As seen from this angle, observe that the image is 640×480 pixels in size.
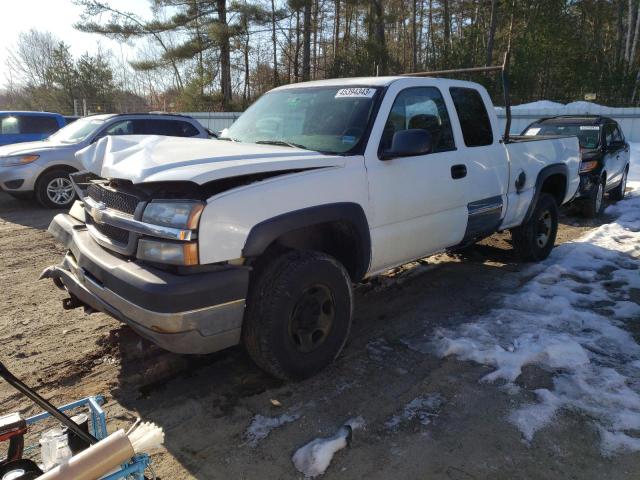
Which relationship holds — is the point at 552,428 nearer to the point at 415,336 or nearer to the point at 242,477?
the point at 415,336

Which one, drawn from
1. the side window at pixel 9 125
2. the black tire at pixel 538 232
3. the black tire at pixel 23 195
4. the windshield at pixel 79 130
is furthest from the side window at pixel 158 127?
the black tire at pixel 538 232

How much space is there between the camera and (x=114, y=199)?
307 centimetres

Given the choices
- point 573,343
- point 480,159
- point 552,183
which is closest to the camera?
point 573,343

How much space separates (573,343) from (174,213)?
9.95ft

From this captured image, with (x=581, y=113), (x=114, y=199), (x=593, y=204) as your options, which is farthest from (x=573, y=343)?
(x=581, y=113)

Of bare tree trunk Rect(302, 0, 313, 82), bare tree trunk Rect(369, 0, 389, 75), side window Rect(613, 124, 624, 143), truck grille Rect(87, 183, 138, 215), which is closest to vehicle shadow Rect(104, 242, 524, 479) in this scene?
truck grille Rect(87, 183, 138, 215)

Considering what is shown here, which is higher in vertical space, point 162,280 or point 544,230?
point 162,280

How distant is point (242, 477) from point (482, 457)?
1243mm

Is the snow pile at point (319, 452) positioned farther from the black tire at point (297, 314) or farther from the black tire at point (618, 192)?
the black tire at point (618, 192)

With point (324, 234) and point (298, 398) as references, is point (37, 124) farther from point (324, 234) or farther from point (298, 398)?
point (298, 398)

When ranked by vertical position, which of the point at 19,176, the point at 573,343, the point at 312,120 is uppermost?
the point at 312,120

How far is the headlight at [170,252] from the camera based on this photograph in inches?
101

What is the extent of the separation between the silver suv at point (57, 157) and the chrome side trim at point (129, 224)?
628cm

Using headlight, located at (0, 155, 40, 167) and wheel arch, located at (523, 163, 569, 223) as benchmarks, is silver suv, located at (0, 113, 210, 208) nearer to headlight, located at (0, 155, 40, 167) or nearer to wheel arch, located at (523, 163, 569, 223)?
headlight, located at (0, 155, 40, 167)
